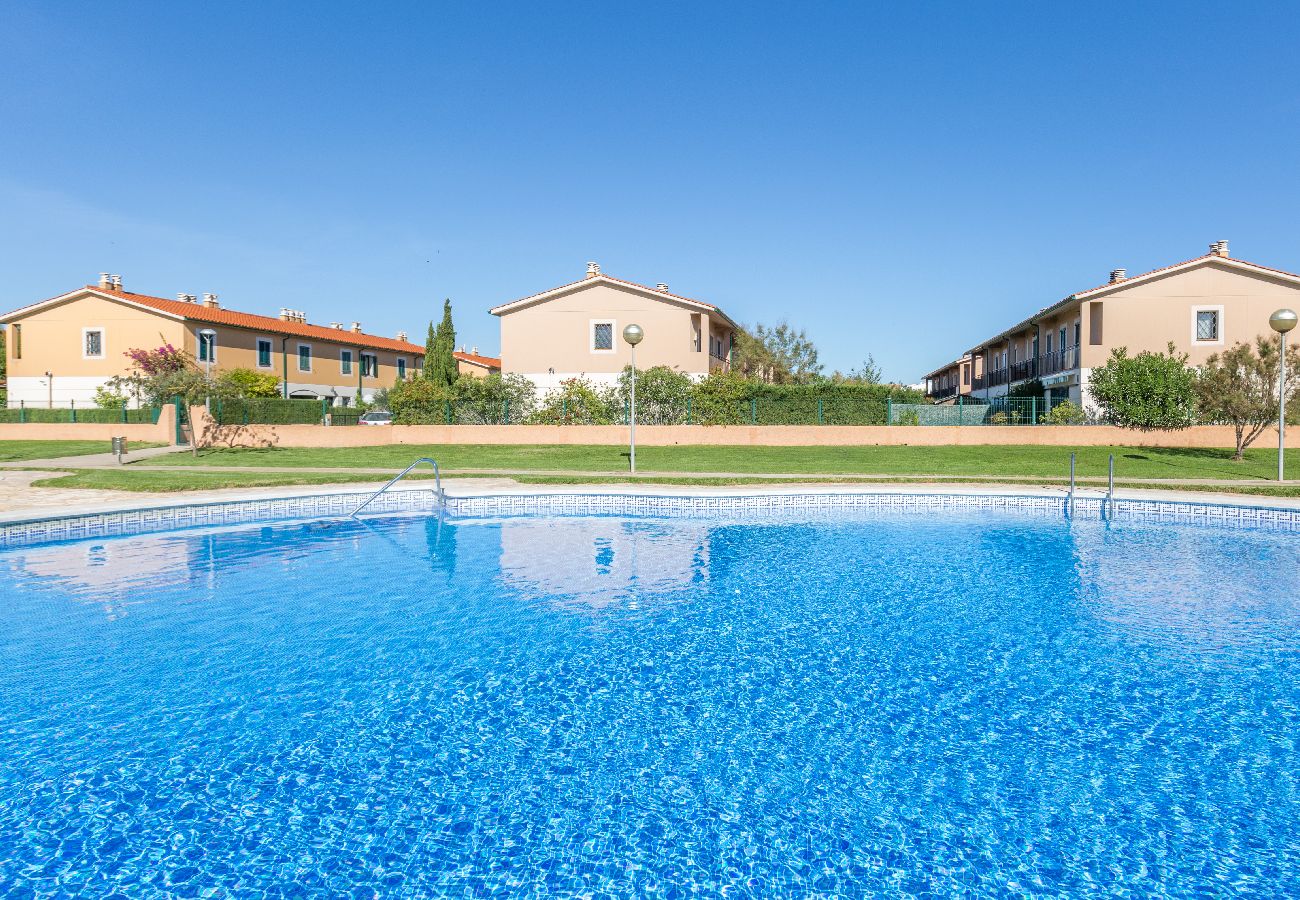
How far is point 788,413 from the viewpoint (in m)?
28.2

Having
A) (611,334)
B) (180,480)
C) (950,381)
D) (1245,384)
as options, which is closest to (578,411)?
(611,334)

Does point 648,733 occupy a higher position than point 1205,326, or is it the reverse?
point 1205,326

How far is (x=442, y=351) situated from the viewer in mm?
45656

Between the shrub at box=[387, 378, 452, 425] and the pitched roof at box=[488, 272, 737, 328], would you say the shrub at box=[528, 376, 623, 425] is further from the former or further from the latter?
the pitched roof at box=[488, 272, 737, 328]

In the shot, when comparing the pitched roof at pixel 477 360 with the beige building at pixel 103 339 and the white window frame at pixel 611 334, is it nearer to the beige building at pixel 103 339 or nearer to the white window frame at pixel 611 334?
the beige building at pixel 103 339

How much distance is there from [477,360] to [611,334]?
105 feet

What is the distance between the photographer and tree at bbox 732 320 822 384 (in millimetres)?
47094

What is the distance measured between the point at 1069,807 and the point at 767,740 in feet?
5.64

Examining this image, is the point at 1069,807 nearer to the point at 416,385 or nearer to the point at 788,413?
the point at 788,413

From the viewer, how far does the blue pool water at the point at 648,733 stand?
12.0ft

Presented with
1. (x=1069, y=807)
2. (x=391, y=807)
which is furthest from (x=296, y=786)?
(x=1069, y=807)

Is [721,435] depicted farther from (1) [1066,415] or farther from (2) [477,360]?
(2) [477,360]

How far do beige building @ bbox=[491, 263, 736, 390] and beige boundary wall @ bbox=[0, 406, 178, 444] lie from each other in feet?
45.8

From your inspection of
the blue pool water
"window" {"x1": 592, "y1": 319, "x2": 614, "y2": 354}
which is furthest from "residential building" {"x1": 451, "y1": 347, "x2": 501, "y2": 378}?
the blue pool water
